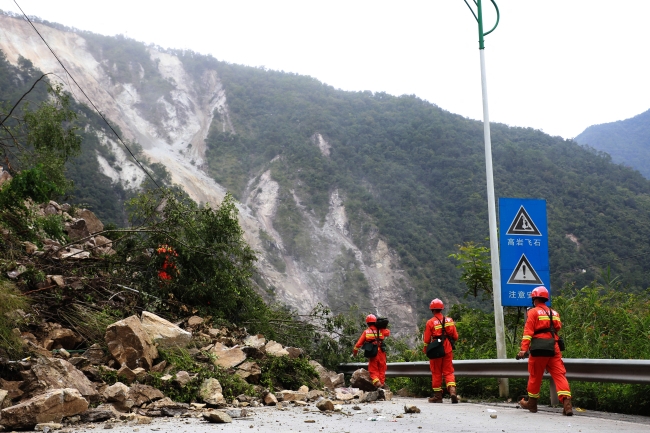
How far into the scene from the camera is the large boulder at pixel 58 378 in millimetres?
6008

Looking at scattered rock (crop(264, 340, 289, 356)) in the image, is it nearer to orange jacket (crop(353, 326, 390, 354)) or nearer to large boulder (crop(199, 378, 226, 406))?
orange jacket (crop(353, 326, 390, 354))

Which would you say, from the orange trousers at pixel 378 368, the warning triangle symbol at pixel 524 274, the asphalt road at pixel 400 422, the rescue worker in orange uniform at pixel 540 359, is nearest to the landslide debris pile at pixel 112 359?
the orange trousers at pixel 378 368

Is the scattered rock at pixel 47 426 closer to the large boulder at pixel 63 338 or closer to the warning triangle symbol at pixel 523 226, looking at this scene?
the large boulder at pixel 63 338

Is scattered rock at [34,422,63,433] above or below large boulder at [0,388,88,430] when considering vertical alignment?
below

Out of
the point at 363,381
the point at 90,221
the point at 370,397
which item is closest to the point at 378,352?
the point at 363,381

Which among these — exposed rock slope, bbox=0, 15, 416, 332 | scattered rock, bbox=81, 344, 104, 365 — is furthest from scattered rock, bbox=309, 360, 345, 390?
exposed rock slope, bbox=0, 15, 416, 332

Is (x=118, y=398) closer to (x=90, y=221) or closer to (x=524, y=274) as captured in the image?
(x=524, y=274)

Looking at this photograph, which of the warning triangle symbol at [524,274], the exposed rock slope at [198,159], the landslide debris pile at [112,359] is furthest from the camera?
the exposed rock slope at [198,159]

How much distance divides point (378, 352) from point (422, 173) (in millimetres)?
71943

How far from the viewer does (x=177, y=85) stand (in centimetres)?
10444

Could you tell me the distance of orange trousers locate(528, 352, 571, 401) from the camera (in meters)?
6.64

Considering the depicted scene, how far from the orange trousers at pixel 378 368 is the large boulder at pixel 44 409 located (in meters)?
6.26

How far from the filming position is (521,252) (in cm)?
902

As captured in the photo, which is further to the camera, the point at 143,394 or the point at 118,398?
the point at 143,394
